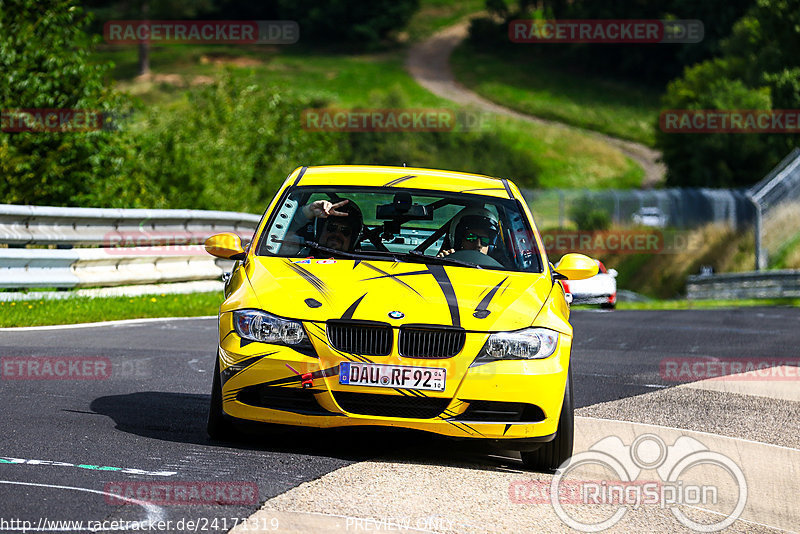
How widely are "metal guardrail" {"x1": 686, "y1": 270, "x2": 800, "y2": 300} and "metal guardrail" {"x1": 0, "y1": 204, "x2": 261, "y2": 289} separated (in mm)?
17556

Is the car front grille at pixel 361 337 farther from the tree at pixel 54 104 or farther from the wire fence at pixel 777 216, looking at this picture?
the wire fence at pixel 777 216

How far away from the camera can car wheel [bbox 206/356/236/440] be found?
6820mm

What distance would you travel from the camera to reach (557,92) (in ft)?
362

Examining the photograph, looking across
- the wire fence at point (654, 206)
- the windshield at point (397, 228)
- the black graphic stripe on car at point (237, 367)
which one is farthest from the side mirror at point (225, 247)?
the wire fence at point (654, 206)

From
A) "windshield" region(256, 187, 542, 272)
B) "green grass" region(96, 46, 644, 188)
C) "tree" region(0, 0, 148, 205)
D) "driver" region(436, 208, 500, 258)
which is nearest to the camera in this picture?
"windshield" region(256, 187, 542, 272)

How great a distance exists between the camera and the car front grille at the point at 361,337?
6477 mm

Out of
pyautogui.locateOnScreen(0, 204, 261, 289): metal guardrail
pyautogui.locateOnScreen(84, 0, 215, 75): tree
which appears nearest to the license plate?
pyautogui.locateOnScreen(0, 204, 261, 289): metal guardrail

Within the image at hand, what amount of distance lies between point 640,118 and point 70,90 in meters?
83.1

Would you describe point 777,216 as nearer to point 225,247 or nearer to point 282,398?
point 225,247

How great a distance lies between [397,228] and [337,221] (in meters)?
0.72

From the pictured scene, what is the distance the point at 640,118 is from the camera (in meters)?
102

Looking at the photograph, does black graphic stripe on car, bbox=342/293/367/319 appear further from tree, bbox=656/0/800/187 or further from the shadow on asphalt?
tree, bbox=656/0/800/187

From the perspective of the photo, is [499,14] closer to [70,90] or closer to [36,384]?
[70,90]

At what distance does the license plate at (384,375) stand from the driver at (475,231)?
1486 mm
